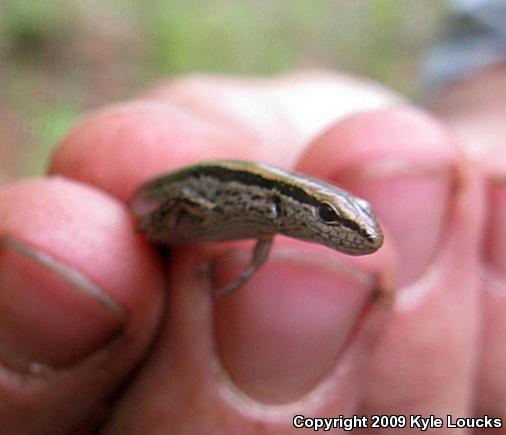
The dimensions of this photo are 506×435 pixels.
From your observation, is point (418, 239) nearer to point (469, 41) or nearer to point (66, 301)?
point (66, 301)

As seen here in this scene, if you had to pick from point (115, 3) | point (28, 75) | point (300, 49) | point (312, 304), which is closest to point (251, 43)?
point (300, 49)

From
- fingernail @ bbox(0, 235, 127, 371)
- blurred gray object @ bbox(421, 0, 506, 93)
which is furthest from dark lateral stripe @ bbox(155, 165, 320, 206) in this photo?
blurred gray object @ bbox(421, 0, 506, 93)

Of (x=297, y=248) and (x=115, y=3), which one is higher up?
(x=115, y=3)

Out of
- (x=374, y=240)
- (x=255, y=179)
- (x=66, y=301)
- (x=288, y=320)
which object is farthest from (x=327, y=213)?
(x=66, y=301)

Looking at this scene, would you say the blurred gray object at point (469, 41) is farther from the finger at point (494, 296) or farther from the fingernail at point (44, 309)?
the fingernail at point (44, 309)

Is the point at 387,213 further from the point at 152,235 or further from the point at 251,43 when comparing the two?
the point at 251,43
